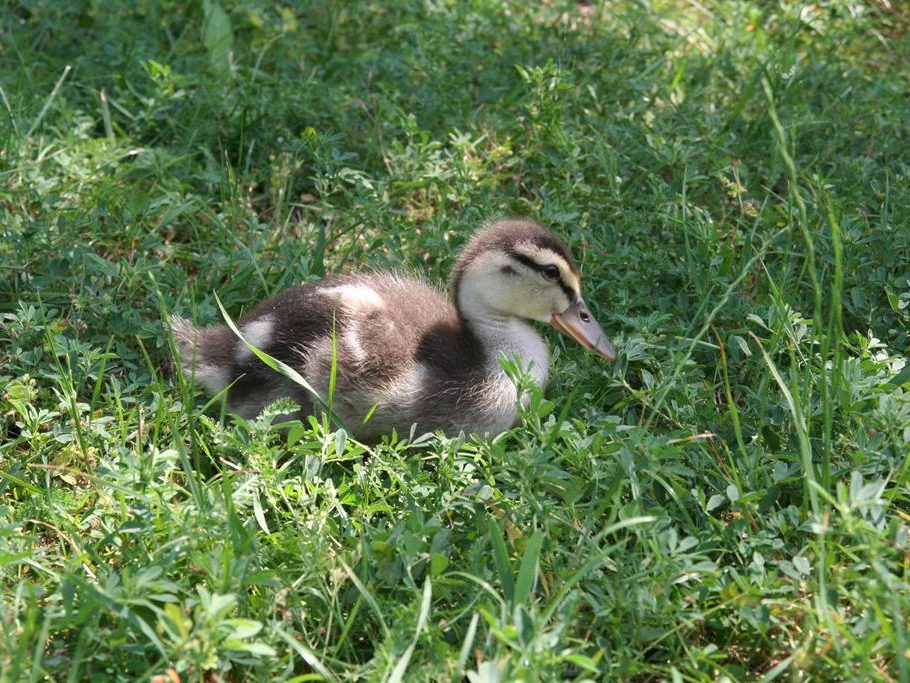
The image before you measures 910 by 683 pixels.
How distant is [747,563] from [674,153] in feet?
6.35

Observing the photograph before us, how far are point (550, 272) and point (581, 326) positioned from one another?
208 mm

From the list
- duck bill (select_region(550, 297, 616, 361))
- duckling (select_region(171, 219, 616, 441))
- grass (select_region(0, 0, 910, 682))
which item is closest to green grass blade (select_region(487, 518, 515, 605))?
grass (select_region(0, 0, 910, 682))

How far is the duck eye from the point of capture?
3.72 metres

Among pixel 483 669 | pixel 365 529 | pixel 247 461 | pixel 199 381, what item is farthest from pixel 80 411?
pixel 483 669

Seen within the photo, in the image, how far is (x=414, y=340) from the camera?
11.9ft

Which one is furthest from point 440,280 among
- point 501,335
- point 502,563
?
point 502,563

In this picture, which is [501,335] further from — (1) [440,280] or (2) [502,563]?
(2) [502,563]

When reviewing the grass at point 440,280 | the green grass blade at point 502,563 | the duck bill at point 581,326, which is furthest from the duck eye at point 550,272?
the green grass blade at point 502,563

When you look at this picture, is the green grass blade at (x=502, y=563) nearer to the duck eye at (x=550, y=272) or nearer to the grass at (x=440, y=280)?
the grass at (x=440, y=280)

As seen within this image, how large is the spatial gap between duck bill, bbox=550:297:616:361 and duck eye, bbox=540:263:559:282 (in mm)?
139

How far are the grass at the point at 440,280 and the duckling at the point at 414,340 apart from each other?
0.12 meters

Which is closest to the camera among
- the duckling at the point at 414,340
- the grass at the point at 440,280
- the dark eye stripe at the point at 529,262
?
the grass at the point at 440,280

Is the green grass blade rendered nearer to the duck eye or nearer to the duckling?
the duckling

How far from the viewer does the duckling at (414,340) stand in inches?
139
